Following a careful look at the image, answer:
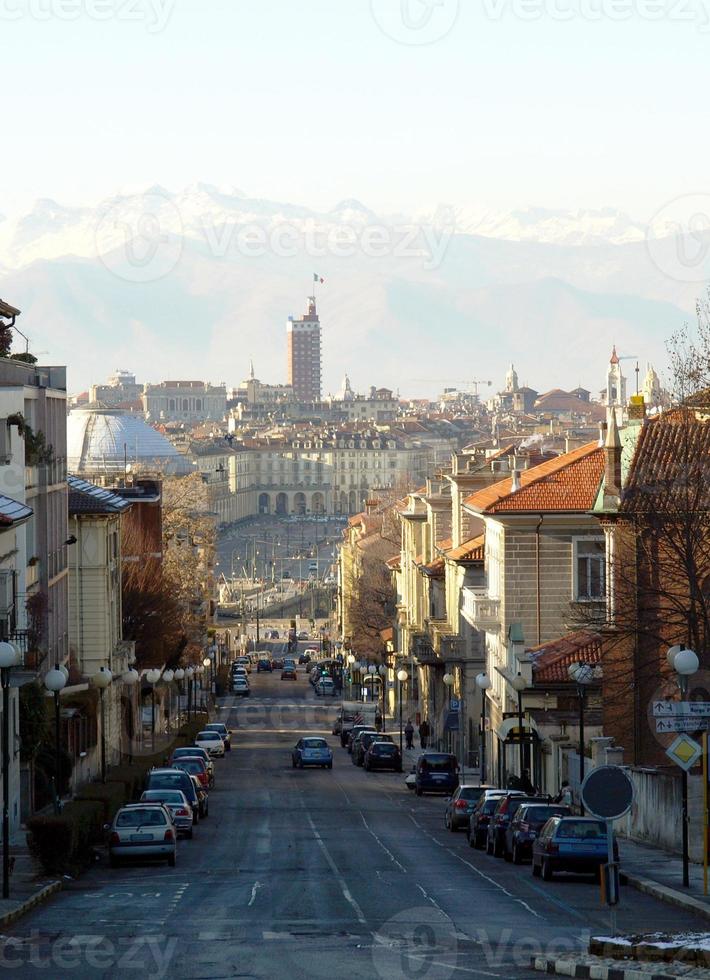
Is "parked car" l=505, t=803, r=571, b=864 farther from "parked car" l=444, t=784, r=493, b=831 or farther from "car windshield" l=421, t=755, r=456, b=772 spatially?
"car windshield" l=421, t=755, r=456, b=772

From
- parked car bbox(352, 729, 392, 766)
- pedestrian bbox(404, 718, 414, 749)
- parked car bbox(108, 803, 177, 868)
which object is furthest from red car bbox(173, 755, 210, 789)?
pedestrian bbox(404, 718, 414, 749)

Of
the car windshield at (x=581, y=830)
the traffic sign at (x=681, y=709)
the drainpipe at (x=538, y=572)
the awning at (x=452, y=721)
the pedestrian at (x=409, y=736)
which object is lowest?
the pedestrian at (x=409, y=736)

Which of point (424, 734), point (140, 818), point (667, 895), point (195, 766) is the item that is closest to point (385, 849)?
point (140, 818)

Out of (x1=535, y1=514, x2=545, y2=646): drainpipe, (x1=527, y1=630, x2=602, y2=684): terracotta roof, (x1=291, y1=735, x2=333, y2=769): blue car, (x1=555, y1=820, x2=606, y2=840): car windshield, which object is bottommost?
(x1=291, y1=735, x2=333, y2=769): blue car

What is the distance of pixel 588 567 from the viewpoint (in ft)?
209

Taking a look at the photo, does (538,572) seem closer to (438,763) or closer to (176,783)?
(438,763)

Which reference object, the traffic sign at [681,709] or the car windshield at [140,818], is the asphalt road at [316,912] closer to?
the car windshield at [140,818]

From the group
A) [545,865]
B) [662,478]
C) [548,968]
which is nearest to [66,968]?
[548,968]

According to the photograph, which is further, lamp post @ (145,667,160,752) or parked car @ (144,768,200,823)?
lamp post @ (145,667,160,752)

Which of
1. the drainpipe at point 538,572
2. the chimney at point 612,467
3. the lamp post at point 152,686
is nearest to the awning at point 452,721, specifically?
the drainpipe at point 538,572

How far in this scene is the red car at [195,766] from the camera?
55.6 metres

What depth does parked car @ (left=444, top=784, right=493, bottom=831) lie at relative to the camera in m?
45.2

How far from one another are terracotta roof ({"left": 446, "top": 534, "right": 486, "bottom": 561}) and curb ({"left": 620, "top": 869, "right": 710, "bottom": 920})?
42.8 meters

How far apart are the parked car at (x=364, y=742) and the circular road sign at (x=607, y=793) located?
50.5 meters
